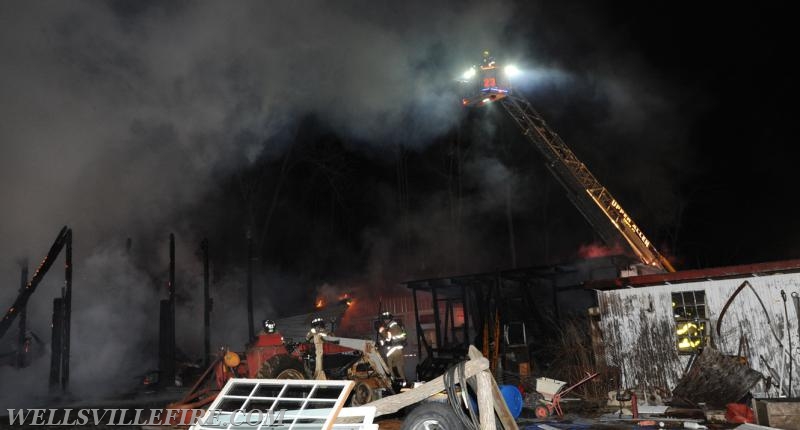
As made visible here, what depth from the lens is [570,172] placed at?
1898 centimetres

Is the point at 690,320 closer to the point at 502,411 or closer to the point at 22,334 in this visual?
the point at 502,411

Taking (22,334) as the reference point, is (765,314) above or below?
below

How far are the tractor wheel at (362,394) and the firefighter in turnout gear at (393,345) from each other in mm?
1009

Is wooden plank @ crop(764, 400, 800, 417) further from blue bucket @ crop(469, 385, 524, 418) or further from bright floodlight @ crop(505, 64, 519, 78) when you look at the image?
bright floodlight @ crop(505, 64, 519, 78)

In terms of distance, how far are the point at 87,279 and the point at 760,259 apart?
36862mm

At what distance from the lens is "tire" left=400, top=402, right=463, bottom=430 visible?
4.93 m

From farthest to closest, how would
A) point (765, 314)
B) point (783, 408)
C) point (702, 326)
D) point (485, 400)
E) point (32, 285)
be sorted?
point (32, 285)
point (702, 326)
point (765, 314)
point (783, 408)
point (485, 400)

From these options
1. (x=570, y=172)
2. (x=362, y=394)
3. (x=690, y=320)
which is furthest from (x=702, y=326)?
(x=570, y=172)

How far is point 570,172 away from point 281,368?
13.8 metres

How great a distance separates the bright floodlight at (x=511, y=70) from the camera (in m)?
18.9

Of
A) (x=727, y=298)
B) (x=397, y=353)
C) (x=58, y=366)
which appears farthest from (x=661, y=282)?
(x=58, y=366)

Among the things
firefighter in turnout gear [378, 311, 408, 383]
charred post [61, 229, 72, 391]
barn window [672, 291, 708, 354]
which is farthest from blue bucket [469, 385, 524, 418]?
charred post [61, 229, 72, 391]

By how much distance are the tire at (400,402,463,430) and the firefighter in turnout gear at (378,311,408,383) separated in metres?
5.22

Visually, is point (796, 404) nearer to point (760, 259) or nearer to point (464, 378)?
point (464, 378)
